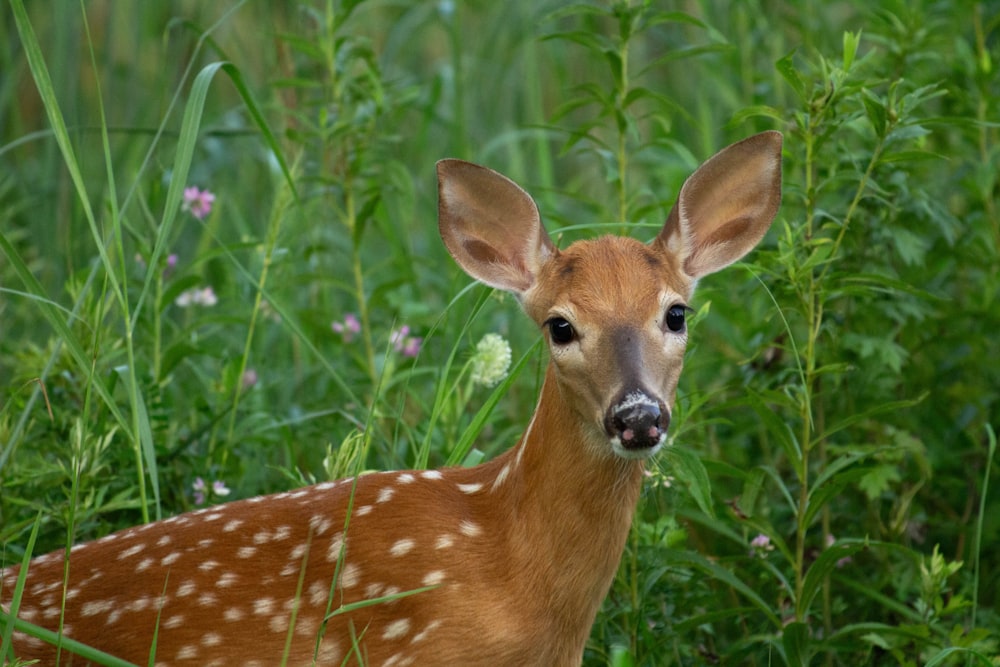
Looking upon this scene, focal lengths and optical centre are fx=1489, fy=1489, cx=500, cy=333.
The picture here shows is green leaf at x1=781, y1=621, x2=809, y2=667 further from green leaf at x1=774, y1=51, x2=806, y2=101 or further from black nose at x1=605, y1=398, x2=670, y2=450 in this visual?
green leaf at x1=774, y1=51, x2=806, y2=101

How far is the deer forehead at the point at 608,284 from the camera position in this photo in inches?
126

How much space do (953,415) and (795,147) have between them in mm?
959

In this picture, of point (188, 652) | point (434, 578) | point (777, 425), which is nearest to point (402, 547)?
point (434, 578)

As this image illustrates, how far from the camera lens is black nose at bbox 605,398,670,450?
9.62 ft

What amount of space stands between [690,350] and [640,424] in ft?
3.24

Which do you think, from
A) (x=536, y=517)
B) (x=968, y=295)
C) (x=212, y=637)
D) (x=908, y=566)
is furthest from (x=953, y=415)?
(x=212, y=637)

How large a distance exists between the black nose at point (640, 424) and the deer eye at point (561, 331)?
30cm

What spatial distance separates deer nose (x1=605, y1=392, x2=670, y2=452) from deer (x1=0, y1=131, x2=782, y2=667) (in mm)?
52

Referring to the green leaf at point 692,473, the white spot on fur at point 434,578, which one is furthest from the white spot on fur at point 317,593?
the green leaf at point 692,473

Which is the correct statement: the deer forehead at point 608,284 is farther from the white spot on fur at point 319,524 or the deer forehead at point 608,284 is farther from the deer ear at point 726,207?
the white spot on fur at point 319,524

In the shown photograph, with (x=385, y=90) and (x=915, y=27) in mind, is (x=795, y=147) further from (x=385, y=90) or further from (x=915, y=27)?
(x=385, y=90)

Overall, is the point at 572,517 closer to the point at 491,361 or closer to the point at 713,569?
the point at 713,569

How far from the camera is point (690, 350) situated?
3887mm

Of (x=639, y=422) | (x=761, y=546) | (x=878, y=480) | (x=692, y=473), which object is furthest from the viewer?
(x=878, y=480)
